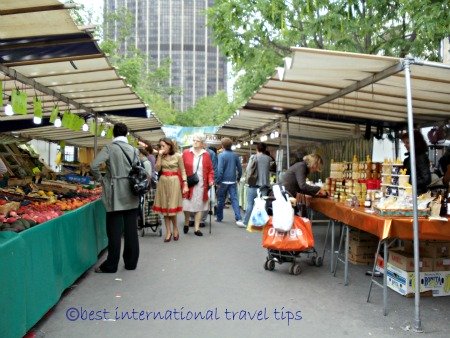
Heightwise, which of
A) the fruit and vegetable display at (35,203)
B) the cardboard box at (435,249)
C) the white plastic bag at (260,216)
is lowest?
the cardboard box at (435,249)

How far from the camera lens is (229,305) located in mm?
4555

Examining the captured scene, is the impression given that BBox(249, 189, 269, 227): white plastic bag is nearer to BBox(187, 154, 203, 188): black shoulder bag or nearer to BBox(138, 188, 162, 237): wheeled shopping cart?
BBox(187, 154, 203, 188): black shoulder bag

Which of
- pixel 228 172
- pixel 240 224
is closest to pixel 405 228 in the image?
pixel 240 224

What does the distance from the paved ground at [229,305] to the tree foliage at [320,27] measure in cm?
580

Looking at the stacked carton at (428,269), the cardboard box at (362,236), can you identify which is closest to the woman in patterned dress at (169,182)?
the cardboard box at (362,236)

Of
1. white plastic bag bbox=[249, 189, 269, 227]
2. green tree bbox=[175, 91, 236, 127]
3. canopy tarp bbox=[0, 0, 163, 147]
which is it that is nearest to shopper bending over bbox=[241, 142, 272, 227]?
canopy tarp bbox=[0, 0, 163, 147]

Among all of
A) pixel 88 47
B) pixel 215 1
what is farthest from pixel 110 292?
pixel 215 1

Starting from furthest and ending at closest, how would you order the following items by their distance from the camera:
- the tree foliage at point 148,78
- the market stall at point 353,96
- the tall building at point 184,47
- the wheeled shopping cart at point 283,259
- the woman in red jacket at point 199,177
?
the tall building at point 184,47 < the tree foliage at point 148,78 < the woman in red jacket at point 199,177 < the wheeled shopping cart at point 283,259 < the market stall at point 353,96

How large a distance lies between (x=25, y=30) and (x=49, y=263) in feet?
6.83

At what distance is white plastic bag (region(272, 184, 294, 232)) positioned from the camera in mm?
5602

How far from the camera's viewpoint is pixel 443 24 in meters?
8.08

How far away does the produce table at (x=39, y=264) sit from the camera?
3184mm

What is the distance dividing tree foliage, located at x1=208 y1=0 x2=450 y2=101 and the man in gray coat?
5.78 meters

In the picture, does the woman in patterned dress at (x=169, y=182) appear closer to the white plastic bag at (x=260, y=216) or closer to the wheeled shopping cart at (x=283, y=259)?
the white plastic bag at (x=260, y=216)
